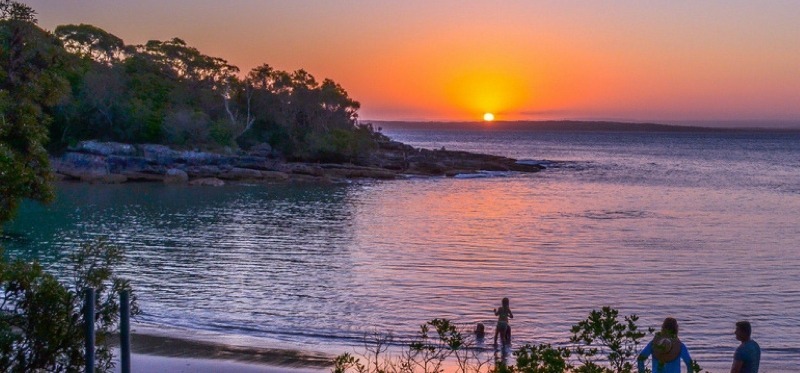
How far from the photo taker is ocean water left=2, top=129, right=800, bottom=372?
695 inches

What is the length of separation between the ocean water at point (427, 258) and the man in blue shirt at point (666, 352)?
6403 millimetres

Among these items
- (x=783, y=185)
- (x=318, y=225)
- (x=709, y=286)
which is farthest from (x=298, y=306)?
(x=783, y=185)

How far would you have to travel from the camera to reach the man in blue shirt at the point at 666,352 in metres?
7.08

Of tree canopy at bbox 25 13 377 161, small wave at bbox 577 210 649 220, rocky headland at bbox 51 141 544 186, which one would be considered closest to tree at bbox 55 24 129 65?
tree canopy at bbox 25 13 377 161

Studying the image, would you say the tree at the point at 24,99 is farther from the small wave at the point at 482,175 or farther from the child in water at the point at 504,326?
the small wave at the point at 482,175

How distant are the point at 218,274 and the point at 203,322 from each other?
577 cm

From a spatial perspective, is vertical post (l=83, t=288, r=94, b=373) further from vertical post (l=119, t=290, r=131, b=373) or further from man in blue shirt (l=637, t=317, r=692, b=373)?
man in blue shirt (l=637, t=317, r=692, b=373)

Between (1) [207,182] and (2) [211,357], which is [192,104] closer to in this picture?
(1) [207,182]

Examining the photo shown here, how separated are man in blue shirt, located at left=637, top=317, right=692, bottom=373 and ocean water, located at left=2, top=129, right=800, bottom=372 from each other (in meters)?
6.40

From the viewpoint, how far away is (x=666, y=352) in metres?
7.39

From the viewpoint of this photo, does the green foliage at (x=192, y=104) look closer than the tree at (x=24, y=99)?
No

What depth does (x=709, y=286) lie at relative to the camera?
850 inches

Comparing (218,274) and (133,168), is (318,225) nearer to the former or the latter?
(218,274)

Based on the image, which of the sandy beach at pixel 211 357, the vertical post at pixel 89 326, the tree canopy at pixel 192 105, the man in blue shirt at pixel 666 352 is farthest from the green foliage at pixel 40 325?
the tree canopy at pixel 192 105
